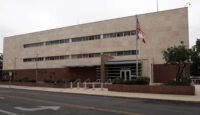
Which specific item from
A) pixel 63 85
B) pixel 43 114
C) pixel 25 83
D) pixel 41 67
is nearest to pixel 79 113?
pixel 43 114

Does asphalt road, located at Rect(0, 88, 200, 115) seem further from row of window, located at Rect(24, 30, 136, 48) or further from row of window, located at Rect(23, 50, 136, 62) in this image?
row of window, located at Rect(24, 30, 136, 48)

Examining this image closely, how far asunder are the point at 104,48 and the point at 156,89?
58.0 ft

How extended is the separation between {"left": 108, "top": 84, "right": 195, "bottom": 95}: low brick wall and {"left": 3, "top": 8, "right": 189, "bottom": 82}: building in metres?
7.34

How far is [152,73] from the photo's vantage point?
2842 cm

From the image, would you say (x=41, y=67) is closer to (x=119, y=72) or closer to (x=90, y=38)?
(x=90, y=38)

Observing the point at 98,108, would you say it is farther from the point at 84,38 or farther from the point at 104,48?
the point at 84,38

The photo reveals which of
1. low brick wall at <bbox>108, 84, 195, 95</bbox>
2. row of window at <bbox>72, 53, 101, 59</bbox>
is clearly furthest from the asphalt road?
row of window at <bbox>72, 53, 101, 59</bbox>

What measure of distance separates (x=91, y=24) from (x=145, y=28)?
11250 mm

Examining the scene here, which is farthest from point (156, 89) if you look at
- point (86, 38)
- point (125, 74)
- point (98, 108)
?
point (86, 38)

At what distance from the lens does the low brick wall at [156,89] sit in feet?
54.0

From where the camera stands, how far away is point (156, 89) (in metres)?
17.9

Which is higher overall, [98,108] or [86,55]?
[86,55]

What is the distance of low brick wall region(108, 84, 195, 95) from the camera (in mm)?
16453

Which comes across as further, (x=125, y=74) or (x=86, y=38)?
(x=86, y=38)
